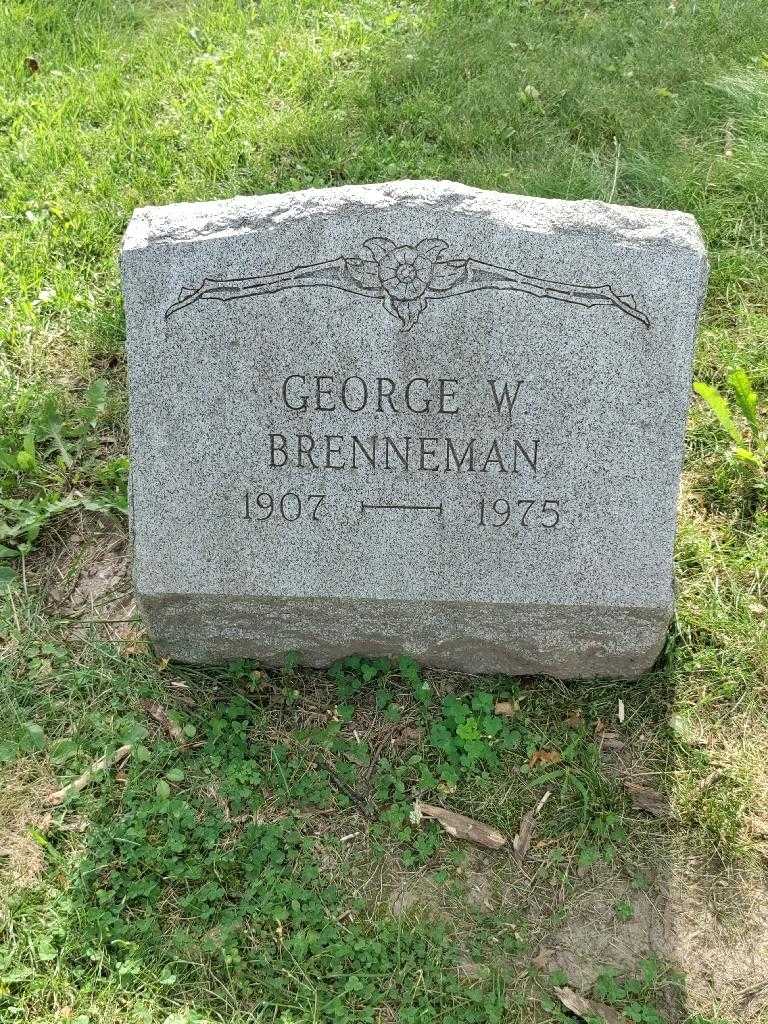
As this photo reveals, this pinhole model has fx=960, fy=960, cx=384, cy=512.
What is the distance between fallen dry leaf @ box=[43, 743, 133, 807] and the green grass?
0.03 m

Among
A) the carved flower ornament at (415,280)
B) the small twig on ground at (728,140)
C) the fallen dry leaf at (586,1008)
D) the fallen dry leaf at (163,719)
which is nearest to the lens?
the fallen dry leaf at (586,1008)

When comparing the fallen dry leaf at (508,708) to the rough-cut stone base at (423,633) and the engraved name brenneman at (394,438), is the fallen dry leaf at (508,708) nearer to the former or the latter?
the rough-cut stone base at (423,633)

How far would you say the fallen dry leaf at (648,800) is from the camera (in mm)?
2752

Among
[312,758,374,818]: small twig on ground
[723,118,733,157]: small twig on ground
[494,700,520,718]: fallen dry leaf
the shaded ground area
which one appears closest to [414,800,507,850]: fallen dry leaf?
the shaded ground area

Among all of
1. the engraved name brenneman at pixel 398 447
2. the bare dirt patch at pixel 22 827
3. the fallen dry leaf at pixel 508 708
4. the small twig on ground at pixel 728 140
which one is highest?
the small twig on ground at pixel 728 140

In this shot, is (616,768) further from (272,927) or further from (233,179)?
(233,179)

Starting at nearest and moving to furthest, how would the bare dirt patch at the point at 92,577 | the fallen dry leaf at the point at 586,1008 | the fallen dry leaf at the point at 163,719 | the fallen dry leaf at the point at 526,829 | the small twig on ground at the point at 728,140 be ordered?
the fallen dry leaf at the point at 586,1008 < the fallen dry leaf at the point at 526,829 < the fallen dry leaf at the point at 163,719 < the bare dirt patch at the point at 92,577 < the small twig on ground at the point at 728,140

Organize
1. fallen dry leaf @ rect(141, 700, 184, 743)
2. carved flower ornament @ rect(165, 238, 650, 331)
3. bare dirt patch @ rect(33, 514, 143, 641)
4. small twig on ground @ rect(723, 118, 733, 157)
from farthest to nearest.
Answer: small twig on ground @ rect(723, 118, 733, 157)
bare dirt patch @ rect(33, 514, 143, 641)
fallen dry leaf @ rect(141, 700, 184, 743)
carved flower ornament @ rect(165, 238, 650, 331)

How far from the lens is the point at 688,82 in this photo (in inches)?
193

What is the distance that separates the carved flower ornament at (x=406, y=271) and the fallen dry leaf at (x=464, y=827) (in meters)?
1.41

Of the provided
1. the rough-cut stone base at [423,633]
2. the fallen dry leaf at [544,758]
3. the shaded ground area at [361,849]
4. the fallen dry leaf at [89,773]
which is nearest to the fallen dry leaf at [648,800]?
the shaded ground area at [361,849]

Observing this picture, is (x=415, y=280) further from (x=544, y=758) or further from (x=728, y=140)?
(x=728, y=140)

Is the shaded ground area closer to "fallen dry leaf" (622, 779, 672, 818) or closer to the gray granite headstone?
"fallen dry leaf" (622, 779, 672, 818)

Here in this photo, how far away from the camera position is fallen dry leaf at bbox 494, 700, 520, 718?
9.66 feet
